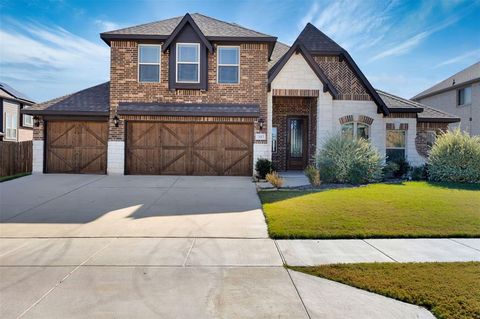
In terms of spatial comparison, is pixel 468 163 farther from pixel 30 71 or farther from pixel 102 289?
pixel 30 71

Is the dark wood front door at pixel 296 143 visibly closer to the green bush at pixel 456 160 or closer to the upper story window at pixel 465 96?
the green bush at pixel 456 160

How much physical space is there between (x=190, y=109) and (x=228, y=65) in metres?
2.72

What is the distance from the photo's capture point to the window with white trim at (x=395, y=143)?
1556 cm

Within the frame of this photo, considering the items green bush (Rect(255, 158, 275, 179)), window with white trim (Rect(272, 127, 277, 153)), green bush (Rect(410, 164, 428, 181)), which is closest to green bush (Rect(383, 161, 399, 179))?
green bush (Rect(410, 164, 428, 181))

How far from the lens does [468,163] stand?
12812 mm

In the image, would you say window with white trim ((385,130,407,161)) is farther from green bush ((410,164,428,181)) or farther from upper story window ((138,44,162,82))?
upper story window ((138,44,162,82))

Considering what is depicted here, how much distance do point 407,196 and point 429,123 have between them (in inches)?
342

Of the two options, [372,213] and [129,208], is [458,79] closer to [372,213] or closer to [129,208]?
[372,213]

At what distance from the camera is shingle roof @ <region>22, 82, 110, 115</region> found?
44.7ft

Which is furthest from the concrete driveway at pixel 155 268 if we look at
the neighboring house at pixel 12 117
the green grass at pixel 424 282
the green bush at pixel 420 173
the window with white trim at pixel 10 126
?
the window with white trim at pixel 10 126

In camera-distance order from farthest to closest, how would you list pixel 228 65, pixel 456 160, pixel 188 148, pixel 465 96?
pixel 465 96 → pixel 228 65 → pixel 188 148 → pixel 456 160

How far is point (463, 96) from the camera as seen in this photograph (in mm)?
25266

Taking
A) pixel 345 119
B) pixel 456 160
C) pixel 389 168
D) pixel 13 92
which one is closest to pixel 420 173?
pixel 389 168

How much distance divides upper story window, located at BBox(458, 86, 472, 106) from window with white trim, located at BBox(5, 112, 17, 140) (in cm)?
3772
